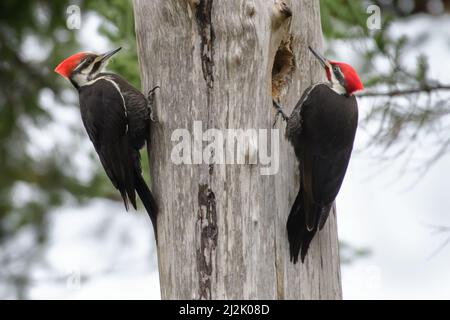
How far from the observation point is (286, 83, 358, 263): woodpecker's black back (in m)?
4.49

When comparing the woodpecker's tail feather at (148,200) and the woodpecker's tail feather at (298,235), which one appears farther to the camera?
the woodpecker's tail feather at (148,200)

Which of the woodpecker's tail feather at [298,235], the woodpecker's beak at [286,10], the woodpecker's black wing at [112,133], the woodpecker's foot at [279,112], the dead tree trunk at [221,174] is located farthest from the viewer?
the woodpecker's black wing at [112,133]

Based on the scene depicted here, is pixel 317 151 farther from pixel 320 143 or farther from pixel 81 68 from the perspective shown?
pixel 81 68

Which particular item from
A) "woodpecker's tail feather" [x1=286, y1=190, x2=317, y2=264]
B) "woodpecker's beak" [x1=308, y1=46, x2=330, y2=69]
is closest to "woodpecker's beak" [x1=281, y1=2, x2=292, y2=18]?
"woodpecker's beak" [x1=308, y1=46, x2=330, y2=69]

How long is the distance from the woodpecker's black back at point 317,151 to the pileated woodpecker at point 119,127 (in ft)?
2.60

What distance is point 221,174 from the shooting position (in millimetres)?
4305

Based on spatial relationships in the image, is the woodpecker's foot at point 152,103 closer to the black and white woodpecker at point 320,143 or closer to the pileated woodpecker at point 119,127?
the pileated woodpecker at point 119,127

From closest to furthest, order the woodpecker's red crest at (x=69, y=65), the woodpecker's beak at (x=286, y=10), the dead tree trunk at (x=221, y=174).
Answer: the dead tree trunk at (x=221, y=174) < the woodpecker's beak at (x=286, y=10) < the woodpecker's red crest at (x=69, y=65)

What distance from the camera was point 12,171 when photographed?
842cm

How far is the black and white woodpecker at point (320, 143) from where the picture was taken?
14.8 ft

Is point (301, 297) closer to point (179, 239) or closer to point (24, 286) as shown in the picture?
point (179, 239)

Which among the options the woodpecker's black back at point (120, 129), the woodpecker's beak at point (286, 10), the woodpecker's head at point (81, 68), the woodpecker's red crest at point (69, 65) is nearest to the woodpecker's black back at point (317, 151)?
the woodpecker's beak at point (286, 10)
